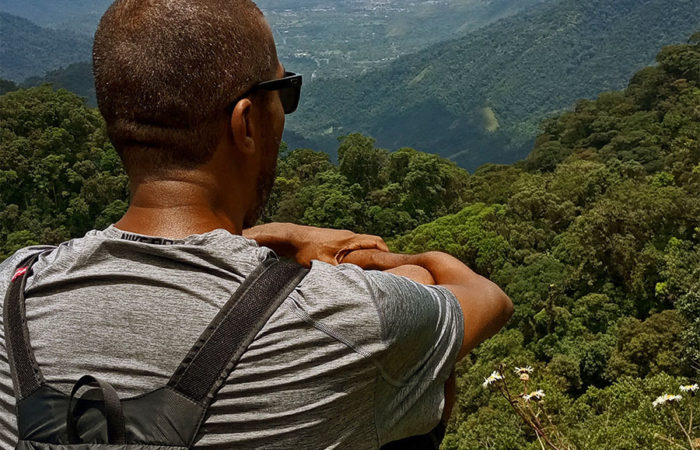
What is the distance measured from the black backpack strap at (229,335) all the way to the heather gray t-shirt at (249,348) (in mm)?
14

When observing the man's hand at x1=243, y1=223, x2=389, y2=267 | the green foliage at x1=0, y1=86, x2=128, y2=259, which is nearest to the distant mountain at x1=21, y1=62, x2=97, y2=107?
the green foliage at x1=0, y1=86, x2=128, y2=259

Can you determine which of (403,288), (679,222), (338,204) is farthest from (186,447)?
(338,204)

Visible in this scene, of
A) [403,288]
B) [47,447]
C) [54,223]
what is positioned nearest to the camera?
[47,447]

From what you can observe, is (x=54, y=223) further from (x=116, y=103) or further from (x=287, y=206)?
(x=116, y=103)

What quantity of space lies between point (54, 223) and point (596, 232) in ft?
83.1

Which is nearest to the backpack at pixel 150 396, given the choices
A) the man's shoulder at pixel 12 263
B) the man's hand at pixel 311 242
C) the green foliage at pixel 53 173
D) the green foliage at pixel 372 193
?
the man's shoulder at pixel 12 263

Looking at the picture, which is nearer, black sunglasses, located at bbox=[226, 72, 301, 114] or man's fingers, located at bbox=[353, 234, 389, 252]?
black sunglasses, located at bbox=[226, 72, 301, 114]

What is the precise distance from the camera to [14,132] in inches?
1471

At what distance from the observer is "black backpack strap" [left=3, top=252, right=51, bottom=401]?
1055 mm

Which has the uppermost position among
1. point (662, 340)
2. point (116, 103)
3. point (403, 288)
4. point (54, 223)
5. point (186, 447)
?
point (116, 103)

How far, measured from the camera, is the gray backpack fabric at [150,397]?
0.97 m

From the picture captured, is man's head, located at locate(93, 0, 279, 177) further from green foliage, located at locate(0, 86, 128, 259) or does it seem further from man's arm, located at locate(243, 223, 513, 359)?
green foliage, located at locate(0, 86, 128, 259)

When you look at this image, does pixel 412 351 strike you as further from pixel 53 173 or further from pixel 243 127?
pixel 53 173

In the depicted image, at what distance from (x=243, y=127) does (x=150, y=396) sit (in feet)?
1.64
